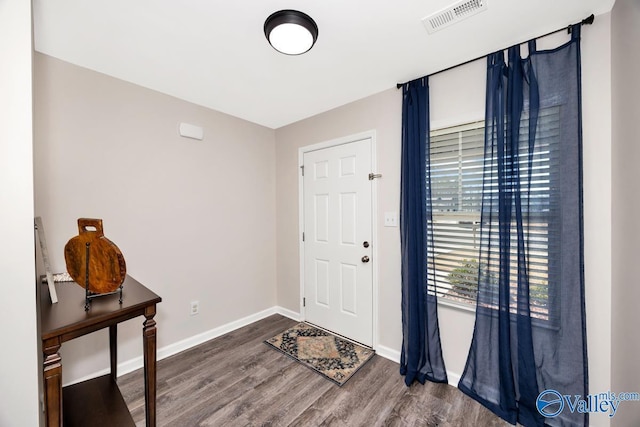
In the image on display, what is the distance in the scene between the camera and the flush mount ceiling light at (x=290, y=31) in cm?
143

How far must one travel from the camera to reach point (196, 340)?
262cm

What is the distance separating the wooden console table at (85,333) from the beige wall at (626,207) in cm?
224

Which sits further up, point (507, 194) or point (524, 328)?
point (507, 194)

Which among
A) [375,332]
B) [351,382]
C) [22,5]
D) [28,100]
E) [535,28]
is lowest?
[351,382]

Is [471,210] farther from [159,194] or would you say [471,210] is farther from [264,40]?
[159,194]

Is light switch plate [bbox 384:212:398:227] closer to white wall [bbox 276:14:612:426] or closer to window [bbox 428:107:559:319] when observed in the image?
white wall [bbox 276:14:612:426]

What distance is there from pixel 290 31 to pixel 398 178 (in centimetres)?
141

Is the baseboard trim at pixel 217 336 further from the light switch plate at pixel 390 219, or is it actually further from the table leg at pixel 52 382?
the table leg at pixel 52 382

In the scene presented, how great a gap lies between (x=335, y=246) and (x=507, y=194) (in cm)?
163

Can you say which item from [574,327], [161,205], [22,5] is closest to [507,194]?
[574,327]

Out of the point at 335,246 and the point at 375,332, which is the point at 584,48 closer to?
the point at 335,246

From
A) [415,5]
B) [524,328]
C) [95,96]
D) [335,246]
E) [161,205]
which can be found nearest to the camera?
[415,5]

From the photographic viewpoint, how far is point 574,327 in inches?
59.6

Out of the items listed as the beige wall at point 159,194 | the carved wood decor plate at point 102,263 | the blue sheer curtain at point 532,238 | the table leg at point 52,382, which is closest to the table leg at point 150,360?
the carved wood decor plate at point 102,263
